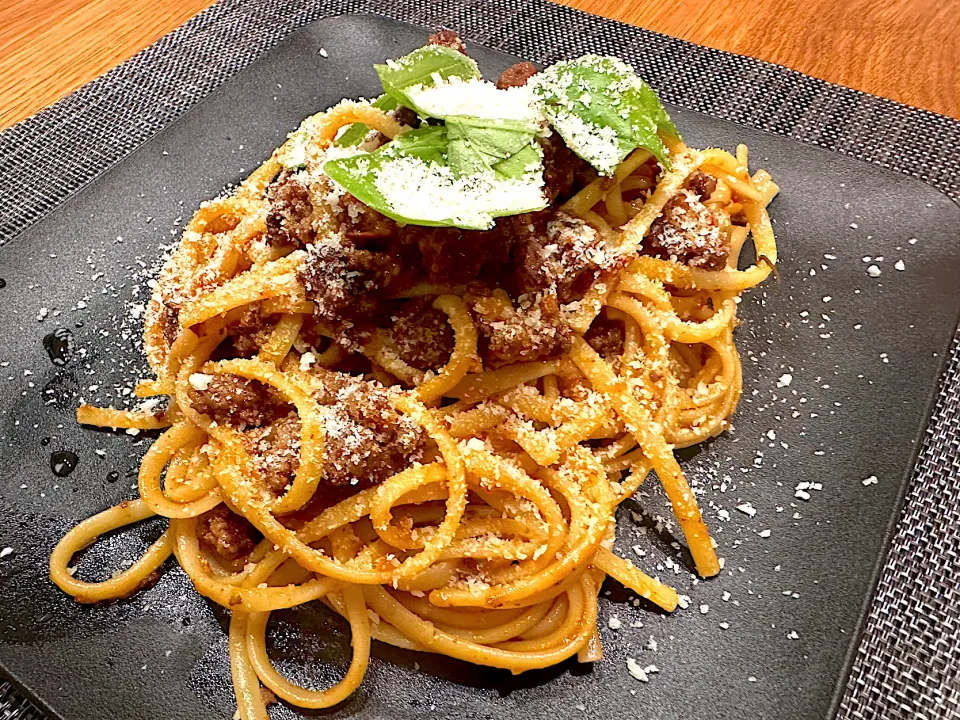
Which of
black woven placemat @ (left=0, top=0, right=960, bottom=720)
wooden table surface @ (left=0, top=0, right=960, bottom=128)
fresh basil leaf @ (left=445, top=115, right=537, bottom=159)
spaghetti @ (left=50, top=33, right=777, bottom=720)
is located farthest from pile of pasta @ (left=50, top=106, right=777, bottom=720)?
wooden table surface @ (left=0, top=0, right=960, bottom=128)

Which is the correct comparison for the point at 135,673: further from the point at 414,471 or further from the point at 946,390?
the point at 946,390

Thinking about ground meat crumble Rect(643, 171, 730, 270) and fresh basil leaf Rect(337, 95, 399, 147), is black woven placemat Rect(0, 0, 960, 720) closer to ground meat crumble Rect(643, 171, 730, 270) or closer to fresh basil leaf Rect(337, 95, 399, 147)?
ground meat crumble Rect(643, 171, 730, 270)

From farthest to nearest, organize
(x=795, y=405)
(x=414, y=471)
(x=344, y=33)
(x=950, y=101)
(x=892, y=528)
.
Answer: (x=950, y=101) < (x=344, y=33) < (x=795, y=405) < (x=892, y=528) < (x=414, y=471)

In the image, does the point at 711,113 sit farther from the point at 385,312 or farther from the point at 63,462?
the point at 63,462

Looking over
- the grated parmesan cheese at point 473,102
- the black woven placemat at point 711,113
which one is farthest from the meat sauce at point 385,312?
the black woven placemat at point 711,113

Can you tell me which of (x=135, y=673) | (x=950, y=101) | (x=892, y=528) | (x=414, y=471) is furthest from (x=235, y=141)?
(x=950, y=101)

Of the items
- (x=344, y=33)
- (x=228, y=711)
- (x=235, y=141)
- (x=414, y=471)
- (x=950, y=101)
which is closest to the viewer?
(x=228, y=711)
